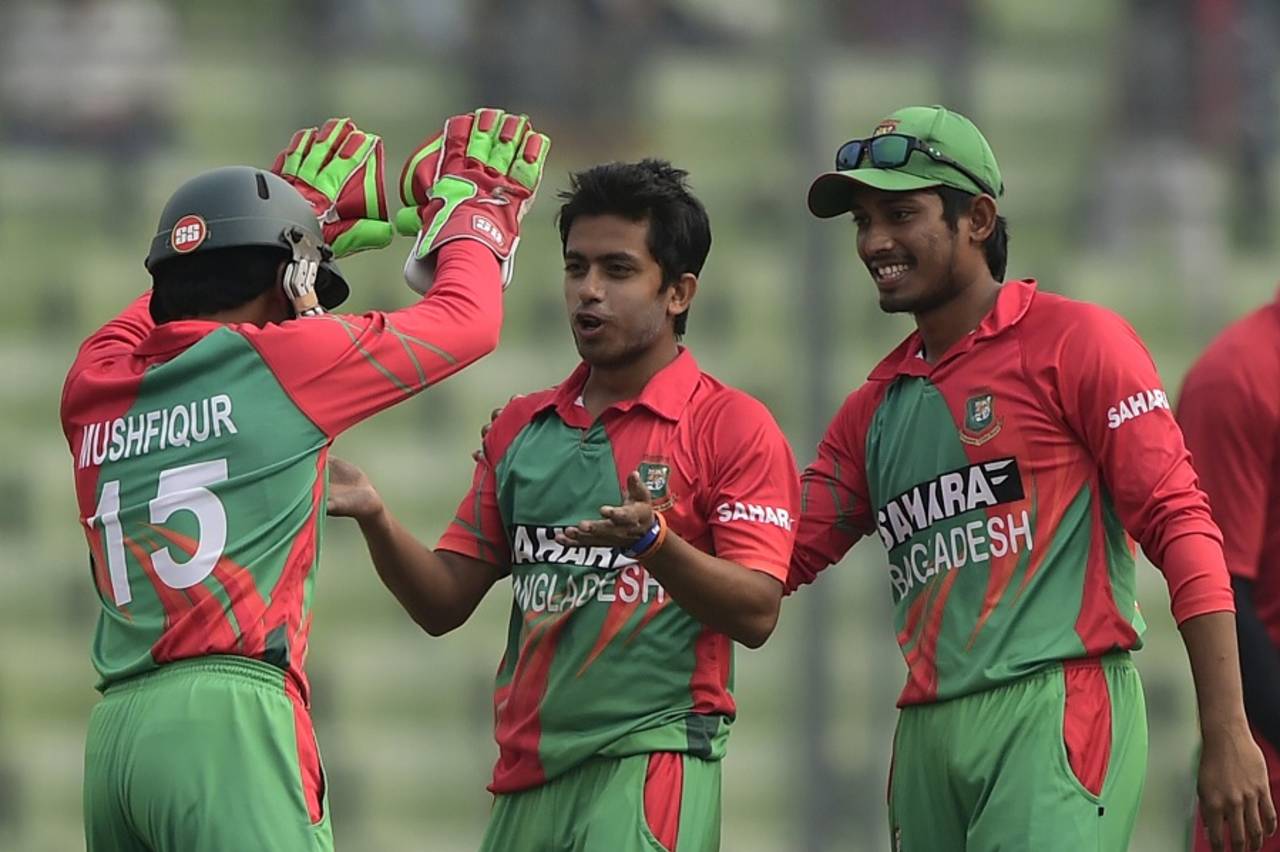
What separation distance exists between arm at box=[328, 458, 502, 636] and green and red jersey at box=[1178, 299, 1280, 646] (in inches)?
63.9

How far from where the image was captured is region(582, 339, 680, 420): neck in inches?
193

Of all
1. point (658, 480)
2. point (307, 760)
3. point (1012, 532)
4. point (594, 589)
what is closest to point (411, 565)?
point (594, 589)

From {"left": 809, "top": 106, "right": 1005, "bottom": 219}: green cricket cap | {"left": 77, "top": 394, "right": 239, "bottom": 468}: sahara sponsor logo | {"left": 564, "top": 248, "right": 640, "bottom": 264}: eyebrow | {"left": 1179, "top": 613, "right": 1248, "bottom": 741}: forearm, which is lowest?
{"left": 1179, "top": 613, "right": 1248, "bottom": 741}: forearm

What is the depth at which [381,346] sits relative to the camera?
14.6ft

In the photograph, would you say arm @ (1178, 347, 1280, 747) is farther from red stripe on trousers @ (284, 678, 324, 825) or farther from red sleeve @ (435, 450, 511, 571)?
red stripe on trousers @ (284, 678, 324, 825)

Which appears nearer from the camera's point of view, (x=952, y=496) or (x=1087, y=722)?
(x=1087, y=722)

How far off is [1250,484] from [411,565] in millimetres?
1877

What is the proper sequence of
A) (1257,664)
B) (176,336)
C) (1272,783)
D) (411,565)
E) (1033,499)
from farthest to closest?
1. (1272,783)
2. (1257,664)
3. (411,565)
4. (1033,499)
5. (176,336)

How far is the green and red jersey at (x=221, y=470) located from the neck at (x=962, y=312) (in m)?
1.07

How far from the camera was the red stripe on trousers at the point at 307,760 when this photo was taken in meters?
4.30

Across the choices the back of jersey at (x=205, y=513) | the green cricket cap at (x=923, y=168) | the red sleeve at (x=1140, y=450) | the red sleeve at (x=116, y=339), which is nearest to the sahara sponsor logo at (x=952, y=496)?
the red sleeve at (x=1140, y=450)

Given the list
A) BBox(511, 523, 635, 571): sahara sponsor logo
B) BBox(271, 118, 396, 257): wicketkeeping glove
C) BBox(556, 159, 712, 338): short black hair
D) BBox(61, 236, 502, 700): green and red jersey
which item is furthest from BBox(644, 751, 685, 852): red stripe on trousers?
BBox(271, 118, 396, 257): wicketkeeping glove

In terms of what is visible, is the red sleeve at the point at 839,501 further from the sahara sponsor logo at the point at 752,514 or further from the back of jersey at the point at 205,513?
the back of jersey at the point at 205,513

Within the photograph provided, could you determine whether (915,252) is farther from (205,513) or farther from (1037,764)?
(205,513)
